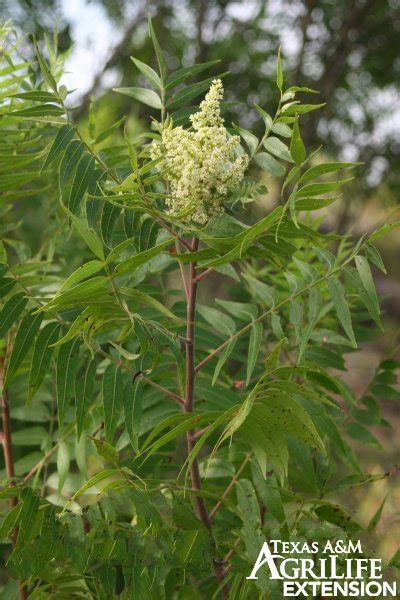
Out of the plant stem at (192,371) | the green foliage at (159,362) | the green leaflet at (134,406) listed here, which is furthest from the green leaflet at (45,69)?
the green leaflet at (134,406)

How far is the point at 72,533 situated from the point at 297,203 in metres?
0.40

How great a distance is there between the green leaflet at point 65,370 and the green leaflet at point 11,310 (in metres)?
0.07

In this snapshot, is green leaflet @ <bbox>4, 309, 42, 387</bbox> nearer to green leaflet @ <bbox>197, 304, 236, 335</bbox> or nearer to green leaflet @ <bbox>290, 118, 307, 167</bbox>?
green leaflet @ <bbox>197, 304, 236, 335</bbox>

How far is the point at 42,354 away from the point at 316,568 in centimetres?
38

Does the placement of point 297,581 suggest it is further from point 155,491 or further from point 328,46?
point 328,46

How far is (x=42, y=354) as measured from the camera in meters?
0.90

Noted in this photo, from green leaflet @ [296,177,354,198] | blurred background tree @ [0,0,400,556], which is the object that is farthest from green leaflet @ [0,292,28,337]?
blurred background tree @ [0,0,400,556]

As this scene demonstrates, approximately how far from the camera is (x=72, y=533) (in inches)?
32.2

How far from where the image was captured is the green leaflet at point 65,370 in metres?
0.89

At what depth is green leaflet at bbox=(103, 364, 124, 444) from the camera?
89 cm

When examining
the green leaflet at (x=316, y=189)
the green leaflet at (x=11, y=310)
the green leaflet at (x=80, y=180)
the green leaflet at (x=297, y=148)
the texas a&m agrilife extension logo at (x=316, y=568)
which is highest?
the green leaflet at (x=80, y=180)

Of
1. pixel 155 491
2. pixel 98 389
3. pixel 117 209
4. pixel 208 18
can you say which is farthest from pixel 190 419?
pixel 208 18

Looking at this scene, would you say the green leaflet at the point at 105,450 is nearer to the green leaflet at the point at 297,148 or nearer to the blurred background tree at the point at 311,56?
the green leaflet at the point at 297,148

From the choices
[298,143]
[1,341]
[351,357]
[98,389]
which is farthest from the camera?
[351,357]
